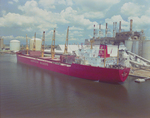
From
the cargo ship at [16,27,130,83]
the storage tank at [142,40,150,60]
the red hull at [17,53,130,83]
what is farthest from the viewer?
the storage tank at [142,40,150,60]

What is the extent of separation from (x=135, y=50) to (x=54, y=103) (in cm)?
2006

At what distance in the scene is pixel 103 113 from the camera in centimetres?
Result: 742

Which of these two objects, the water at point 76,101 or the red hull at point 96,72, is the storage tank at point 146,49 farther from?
the water at point 76,101

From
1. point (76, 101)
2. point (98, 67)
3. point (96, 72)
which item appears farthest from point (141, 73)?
point (76, 101)

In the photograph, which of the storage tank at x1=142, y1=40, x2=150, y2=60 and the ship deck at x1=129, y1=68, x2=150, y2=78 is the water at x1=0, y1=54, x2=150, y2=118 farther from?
the storage tank at x1=142, y1=40, x2=150, y2=60

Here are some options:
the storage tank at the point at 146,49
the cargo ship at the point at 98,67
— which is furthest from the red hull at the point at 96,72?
the storage tank at the point at 146,49

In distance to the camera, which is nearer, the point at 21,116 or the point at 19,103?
the point at 21,116

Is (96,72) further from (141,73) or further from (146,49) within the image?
(146,49)

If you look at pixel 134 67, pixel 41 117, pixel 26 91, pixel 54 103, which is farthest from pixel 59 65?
pixel 134 67

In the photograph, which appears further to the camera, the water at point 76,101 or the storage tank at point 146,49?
the storage tank at point 146,49

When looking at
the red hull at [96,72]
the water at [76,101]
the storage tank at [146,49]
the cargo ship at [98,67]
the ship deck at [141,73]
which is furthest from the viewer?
the storage tank at [146,49]

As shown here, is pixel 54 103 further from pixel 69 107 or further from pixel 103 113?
pixel 103 113

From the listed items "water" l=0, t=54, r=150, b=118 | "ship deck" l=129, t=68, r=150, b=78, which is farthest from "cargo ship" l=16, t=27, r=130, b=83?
"ship deck" l=129, t=68, r=150, b=78

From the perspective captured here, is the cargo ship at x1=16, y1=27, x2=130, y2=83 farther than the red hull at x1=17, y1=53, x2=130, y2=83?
Yes
